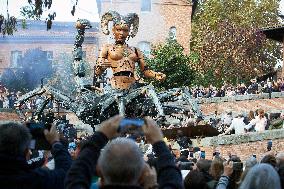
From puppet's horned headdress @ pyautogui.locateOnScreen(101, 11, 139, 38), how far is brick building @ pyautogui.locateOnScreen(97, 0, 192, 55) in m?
33.6

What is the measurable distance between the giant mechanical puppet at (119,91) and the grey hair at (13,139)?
15807 millimetres

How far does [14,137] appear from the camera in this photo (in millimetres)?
4824

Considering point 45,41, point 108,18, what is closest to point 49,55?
point 45,41

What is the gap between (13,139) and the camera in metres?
4.82

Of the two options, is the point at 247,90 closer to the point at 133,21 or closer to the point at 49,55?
the point at 133,21

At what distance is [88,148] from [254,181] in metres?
1.33

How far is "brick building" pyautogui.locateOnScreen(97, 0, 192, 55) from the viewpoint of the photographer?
2267 inches

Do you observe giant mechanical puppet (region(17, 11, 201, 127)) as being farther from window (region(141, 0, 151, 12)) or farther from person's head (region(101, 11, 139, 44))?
window (region(141, 0, 151, 12))

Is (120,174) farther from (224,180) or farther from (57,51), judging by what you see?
(57,51)

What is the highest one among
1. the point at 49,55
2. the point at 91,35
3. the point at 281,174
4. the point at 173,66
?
the point at 281,174

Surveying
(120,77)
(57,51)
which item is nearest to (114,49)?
(120,77)

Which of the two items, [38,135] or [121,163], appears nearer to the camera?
[121,163]

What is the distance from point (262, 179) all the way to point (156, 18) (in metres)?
57.8

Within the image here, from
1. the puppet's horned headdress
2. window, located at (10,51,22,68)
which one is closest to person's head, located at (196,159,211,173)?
the puppet's horned headdress
